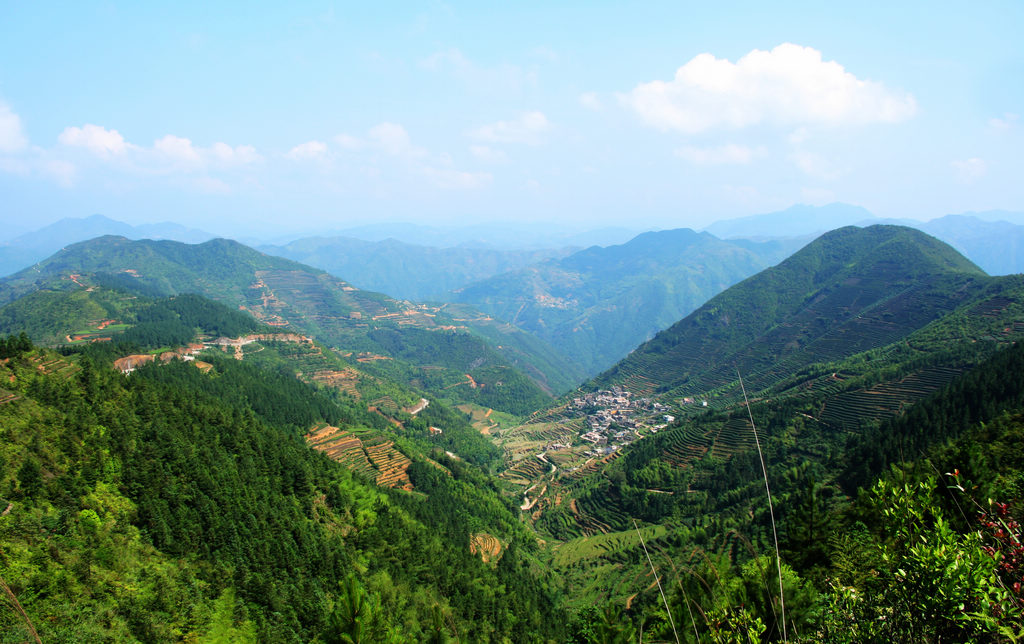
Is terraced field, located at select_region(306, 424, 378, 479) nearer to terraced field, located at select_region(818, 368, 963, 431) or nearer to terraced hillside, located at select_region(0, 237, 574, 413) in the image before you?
terraced field, located at select_region(818, 368, 963, 431)

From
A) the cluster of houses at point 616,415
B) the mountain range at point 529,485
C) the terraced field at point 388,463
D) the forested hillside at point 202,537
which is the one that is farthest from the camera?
the cluster of houses at point 616,415

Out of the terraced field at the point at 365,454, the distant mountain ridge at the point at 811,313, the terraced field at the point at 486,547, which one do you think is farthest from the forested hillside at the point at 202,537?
the distant mountain ridge at the point at 811,313

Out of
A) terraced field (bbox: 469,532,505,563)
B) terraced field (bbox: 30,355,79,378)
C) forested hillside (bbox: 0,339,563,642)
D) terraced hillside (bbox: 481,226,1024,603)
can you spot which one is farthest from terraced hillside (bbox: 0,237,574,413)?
forested hillside (bbox: 0,339,563,642)

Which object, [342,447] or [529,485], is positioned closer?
[342,447]

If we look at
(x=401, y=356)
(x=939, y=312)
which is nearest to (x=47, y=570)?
(x=939, y=312)

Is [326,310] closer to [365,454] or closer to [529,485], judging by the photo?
[529,485]

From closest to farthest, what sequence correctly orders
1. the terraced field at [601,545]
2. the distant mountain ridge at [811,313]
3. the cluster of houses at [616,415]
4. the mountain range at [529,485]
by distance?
the mountain range at [529,485] < the terraced field at [601,545] < the cluster of houses at [616,415] < the distant mountain ridge at [811,313]

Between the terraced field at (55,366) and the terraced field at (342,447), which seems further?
the terraced field at (342,447)

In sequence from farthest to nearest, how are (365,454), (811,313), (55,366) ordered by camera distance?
(811,313)
(365,454)
(55,366)

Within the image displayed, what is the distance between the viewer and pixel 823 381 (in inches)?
2621

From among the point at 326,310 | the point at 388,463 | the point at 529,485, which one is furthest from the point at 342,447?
the point at 326,310

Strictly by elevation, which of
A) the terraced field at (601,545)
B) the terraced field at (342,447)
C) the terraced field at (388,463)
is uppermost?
the terraced field at (342,447)

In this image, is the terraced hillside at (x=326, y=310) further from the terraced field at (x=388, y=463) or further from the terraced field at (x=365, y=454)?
the terraced field at (x=388, y=463)

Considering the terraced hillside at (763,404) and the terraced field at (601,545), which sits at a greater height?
the terraced hillside at (763,404)
